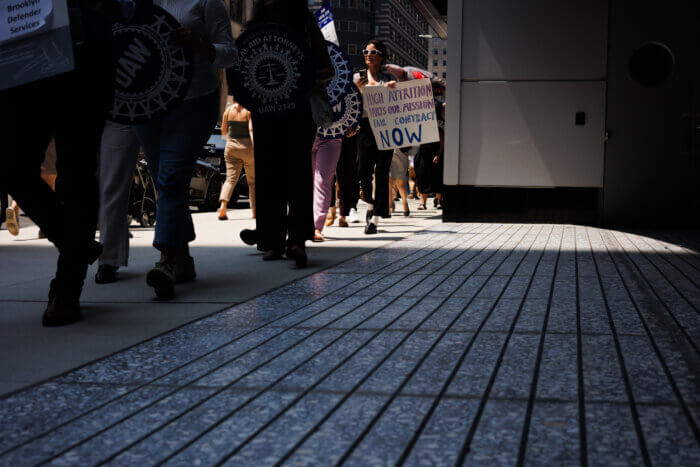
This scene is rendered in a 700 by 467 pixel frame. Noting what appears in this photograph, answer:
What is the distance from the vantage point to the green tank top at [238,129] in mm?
12484

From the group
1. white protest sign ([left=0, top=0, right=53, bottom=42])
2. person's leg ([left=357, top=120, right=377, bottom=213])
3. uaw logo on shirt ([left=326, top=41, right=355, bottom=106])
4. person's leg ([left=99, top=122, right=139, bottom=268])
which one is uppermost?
uaw logo on shirt ([left=326, top=41, right=355, bottom=106])

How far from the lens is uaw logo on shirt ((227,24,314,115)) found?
20.0 feet

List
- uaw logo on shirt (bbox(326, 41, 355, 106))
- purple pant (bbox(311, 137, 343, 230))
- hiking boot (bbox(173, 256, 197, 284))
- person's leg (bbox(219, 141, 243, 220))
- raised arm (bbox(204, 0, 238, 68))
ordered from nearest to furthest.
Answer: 1. raised arm (bbox(204, 0, 238, 68))
2. hiking boot (bbox(173, 256, 197, 284))
3. uaw logo on shirt (bbox(326, 41, 355, 106))
4. purple pant (bbox(311, 137, 343, 230))
5. person's leg (bbox(219, 141, 243, 220))

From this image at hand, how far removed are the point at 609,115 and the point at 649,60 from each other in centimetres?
87

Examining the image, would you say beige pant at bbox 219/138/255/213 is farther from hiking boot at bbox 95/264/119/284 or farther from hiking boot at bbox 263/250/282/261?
hiking boot at bbox 95/264/119/284

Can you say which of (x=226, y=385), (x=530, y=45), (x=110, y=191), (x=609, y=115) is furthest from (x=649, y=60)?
(x=226, y=385)

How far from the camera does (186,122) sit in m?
4.88

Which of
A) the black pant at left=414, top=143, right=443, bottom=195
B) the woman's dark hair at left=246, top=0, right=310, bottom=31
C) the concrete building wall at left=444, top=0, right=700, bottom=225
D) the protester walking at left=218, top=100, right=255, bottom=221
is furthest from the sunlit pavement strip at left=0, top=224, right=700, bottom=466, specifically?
the black pant at left=414, top=143, right=443, bottom=195

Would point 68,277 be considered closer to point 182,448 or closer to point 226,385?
Answer: point 226,385

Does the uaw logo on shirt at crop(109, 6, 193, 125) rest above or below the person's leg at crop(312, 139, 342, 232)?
above

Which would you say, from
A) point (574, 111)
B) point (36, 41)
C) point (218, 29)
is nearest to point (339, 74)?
point (218, 29)

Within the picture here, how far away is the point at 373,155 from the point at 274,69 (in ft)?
12.8

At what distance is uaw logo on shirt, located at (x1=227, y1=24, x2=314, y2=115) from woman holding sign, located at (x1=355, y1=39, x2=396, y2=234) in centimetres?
342

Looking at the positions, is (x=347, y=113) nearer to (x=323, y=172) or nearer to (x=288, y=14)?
(x=323, y=172)
